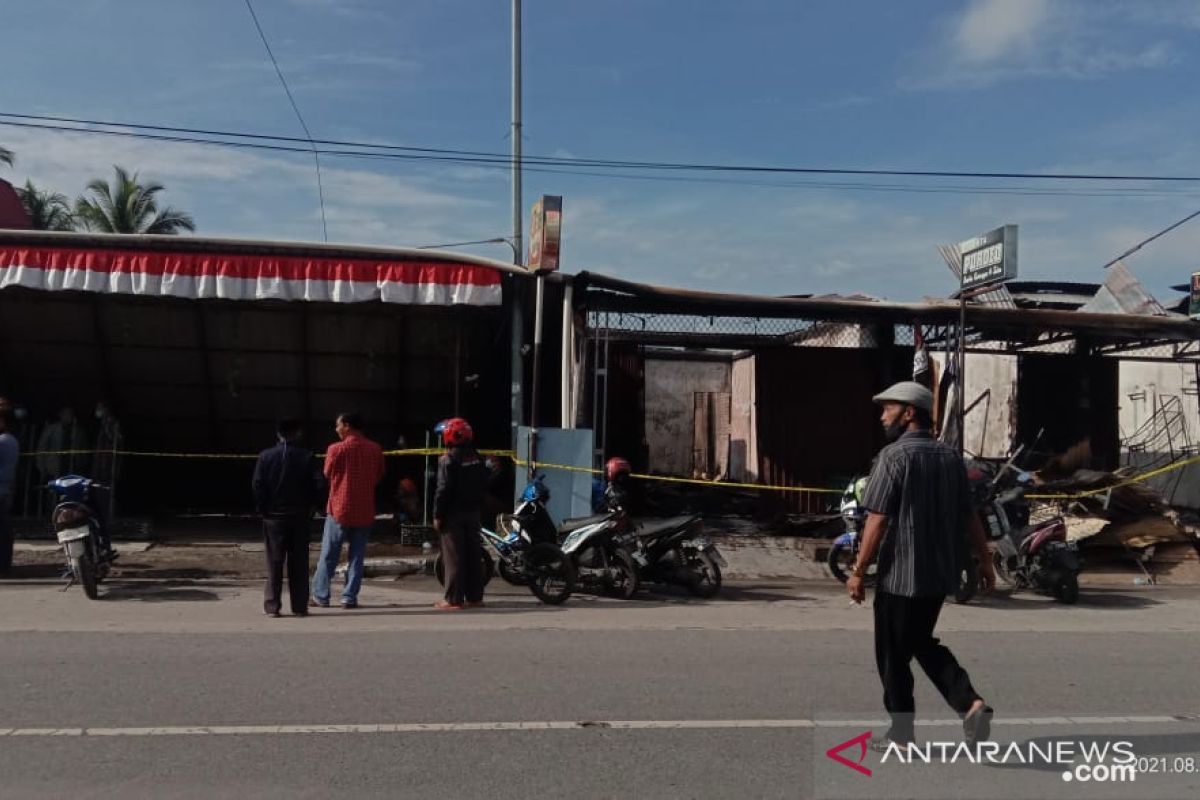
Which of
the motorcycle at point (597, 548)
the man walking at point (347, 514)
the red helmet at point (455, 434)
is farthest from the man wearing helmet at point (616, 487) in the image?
the man walking at point (347, 514)

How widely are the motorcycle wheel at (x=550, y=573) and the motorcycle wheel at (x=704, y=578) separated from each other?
1342 mm

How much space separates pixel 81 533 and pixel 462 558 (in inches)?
134

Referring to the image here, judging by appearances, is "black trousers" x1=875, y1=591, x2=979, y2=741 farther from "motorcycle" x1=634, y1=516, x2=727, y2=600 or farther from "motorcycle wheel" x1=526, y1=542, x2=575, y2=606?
"motorcycle" x1=634, y1=516, x2=727, y2=600

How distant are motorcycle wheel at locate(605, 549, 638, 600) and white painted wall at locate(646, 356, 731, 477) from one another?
12.6 metres

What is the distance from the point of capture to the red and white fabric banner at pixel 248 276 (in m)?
13.1

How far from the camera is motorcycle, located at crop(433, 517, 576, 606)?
10.4 meters

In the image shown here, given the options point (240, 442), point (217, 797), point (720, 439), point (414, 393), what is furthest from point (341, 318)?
point (217, 797)

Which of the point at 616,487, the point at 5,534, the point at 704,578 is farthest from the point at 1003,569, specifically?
the point at 5,534

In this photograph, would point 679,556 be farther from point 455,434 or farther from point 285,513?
point 285,513

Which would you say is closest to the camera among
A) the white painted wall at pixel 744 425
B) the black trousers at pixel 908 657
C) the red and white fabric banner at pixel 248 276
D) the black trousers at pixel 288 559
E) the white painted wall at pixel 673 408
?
the black trousers at pixel 908 657

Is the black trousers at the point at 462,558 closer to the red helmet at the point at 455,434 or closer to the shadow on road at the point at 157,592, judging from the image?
the red helmet at the point at 455,434

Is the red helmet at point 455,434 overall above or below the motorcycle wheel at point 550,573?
above

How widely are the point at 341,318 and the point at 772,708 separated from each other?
985 cm

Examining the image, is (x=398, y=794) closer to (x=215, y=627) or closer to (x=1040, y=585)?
(x=215, y=627)
